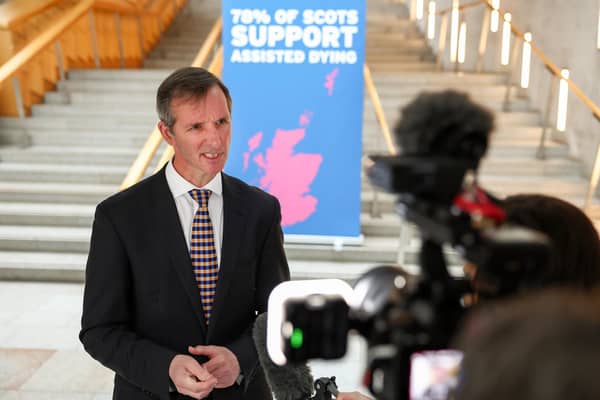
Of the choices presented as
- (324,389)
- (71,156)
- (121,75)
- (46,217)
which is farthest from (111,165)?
(324,389)

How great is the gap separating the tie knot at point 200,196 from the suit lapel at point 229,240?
5 cm

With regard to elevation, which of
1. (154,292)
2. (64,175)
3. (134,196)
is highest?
(134,196)

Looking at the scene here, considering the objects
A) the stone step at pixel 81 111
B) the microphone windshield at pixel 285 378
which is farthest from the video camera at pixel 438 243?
the stone step at pixel 81 111

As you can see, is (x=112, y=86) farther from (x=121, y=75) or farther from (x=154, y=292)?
(x=154, y=292)

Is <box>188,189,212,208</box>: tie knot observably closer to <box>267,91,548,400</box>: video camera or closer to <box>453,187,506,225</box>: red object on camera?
<box>267,91,548,400</box>: video camera

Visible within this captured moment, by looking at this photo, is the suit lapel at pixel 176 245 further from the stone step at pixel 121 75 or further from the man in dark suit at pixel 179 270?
the stone step at pixel 121 75

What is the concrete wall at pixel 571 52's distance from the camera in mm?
6105

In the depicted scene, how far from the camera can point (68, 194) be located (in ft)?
19.0

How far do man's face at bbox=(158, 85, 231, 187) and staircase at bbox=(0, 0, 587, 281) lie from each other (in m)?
3.07

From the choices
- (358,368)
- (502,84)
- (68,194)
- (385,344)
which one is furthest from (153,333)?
(502,84)

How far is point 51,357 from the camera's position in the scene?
372 centimetres

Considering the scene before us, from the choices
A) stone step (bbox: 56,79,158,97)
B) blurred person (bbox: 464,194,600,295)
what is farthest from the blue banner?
blurred person (bbox: 464,194,600,295)

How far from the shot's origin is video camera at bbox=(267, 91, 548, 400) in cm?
58

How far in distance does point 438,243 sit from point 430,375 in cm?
15
